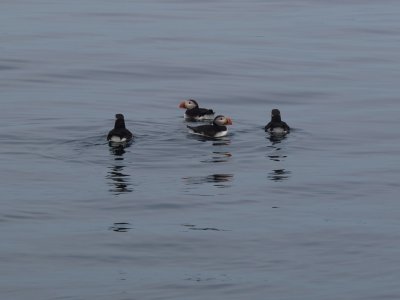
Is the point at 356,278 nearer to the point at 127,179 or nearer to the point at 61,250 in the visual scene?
the point at 61,250

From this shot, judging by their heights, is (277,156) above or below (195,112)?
below

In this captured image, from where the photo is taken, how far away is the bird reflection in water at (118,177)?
21.0 metres

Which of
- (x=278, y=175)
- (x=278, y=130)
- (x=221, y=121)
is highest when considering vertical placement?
(x=221, y=121)

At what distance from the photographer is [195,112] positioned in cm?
2833

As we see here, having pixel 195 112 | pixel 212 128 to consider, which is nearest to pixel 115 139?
pixel 212 128

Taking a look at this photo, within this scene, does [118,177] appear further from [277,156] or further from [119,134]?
[277,156]

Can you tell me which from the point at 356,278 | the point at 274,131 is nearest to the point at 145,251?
the point at 356,278

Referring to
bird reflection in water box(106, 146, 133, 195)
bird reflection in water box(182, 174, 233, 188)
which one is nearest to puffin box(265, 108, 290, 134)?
bird reflection in water box(106, 146, 133, 195)

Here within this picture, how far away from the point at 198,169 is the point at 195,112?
5704 millimetres

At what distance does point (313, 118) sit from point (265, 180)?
681 cm

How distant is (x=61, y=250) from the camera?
17344 mm

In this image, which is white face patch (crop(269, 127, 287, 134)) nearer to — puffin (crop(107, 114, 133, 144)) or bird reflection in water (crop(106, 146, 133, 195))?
puffin (crop(107, 114, 133, 144))

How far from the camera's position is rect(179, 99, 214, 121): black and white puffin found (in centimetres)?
2831

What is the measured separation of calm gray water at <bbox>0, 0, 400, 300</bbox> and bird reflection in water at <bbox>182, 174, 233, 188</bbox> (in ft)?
0.21
